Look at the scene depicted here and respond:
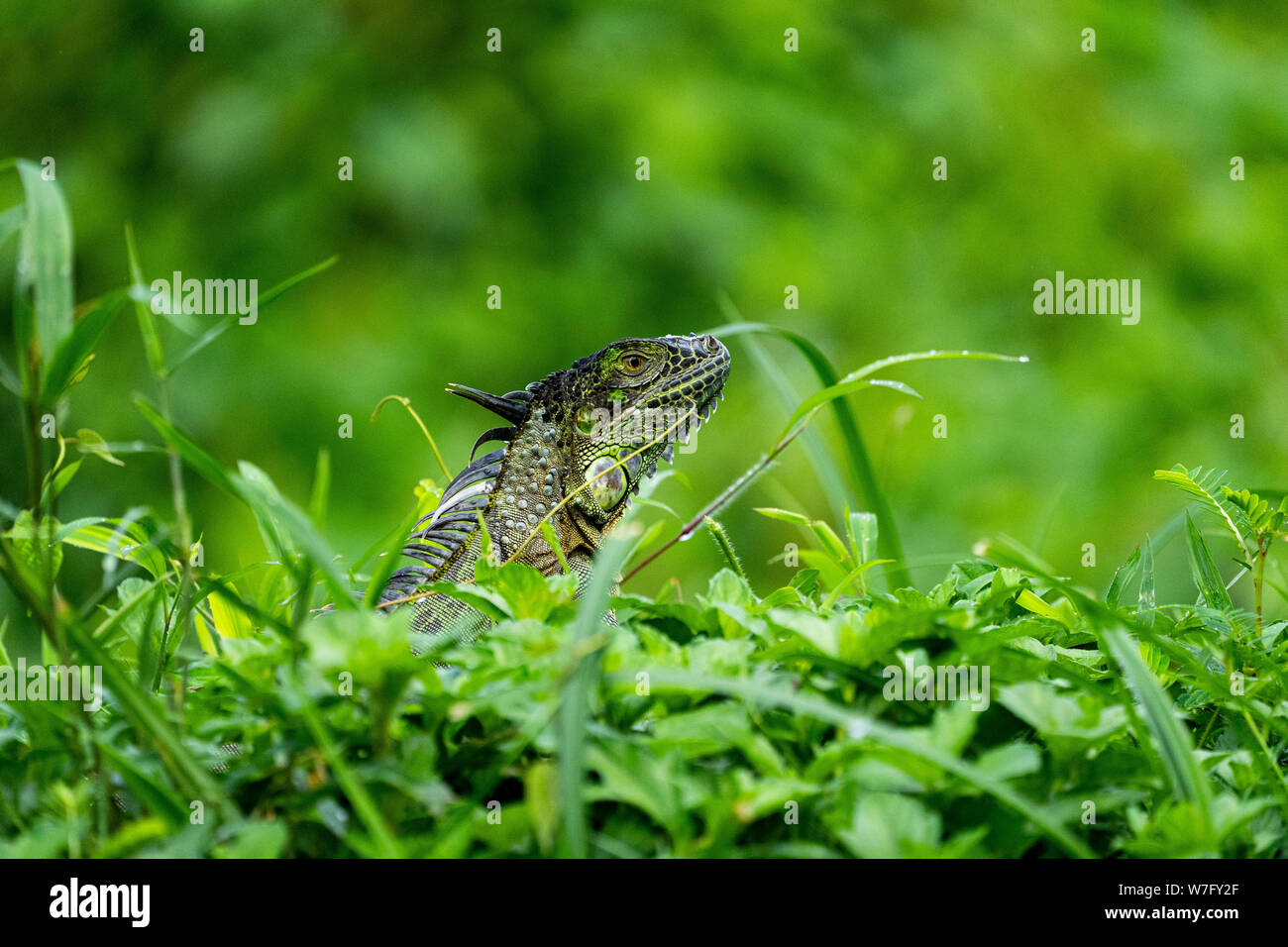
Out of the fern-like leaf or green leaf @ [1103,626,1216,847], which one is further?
the fern-like leaf

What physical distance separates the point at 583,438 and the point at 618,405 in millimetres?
149

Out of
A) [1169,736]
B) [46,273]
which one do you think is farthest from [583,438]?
[1169,736]

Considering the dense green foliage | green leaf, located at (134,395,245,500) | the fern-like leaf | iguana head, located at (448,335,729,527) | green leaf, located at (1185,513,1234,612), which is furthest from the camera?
iguana head, located at (448,335,729,527)

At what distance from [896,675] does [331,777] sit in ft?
2.32

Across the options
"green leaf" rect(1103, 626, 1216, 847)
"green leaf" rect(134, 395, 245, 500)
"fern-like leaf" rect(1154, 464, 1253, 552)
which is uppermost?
"green leaf" rect(134, 395, 245, 500)

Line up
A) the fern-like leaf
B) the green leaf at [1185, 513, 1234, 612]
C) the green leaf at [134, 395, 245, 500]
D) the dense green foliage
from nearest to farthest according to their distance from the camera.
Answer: the dense green foliage → the green leaf at [134, 395, 245, 500] → the fern-like leaf → the green leaf at [1185, 513, 1234, 612]

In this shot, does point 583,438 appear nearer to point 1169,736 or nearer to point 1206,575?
point 1206,575

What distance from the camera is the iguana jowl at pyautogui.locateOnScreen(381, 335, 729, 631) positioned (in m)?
3.05

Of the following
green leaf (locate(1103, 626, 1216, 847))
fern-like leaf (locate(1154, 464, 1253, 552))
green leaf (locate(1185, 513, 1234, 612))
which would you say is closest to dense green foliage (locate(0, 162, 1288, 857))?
green leaf (locate(1103, 626, 1216, 847))

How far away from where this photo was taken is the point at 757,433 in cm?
482

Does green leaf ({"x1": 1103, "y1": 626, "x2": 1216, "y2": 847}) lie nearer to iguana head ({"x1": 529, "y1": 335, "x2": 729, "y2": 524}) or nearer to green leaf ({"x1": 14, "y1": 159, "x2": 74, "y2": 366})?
green leaf ({"x1": 14, "y1": 159, "x2": 74, "y2": 366})

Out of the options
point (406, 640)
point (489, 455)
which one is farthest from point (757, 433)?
point (406, 640)

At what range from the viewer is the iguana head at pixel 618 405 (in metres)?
3.27
